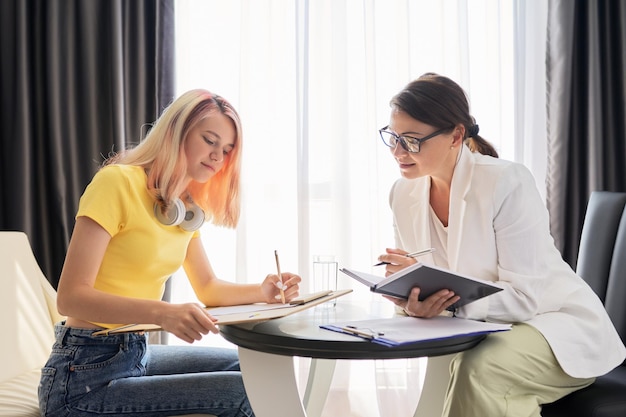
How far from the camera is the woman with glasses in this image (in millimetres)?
1560

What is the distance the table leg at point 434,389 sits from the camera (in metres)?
1.79

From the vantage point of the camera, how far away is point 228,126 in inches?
71.1

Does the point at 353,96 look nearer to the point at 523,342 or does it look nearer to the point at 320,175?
the point at 320,175

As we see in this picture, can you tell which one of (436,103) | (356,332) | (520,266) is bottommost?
(356,332)

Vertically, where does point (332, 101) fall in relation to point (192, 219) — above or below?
above

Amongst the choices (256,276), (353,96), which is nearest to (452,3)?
(353,96)

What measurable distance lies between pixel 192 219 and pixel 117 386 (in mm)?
478

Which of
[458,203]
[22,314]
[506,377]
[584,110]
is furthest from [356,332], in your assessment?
[584,110]

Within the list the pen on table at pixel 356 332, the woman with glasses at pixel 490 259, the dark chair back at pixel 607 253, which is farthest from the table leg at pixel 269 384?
the dark chair back at pixel 607 253

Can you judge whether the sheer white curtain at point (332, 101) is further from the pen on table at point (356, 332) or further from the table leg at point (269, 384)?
the pen on table at point (356, 332)

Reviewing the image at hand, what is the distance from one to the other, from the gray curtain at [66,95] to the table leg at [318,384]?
1.39 metres

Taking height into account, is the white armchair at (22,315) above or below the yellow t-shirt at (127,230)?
below

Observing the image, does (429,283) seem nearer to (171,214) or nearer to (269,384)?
(269,384)

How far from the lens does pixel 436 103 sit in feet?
6.29
